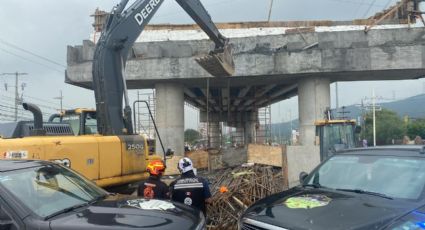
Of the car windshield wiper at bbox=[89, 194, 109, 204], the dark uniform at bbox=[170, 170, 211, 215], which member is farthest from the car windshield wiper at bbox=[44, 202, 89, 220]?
the dark uniform at bbox=[170, 170, 211, 215]

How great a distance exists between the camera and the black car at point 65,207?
14.3 feet

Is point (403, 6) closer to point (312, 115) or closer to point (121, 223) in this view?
point (312, 115)

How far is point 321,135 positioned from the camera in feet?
63.5

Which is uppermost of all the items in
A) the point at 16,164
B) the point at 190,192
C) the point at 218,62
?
the point at 218,62

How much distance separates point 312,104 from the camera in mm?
24578

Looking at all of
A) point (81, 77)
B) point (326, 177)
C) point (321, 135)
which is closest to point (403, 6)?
point (321, 135)

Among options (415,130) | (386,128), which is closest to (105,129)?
(415,130)

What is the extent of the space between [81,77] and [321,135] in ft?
38.5

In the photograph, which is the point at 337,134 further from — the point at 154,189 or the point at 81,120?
the point at 154,189

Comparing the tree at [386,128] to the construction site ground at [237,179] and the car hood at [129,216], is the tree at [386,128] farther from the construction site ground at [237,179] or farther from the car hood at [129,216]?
the car hood at [129,216]

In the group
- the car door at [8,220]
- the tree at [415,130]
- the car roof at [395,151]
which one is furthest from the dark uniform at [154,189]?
the tree at [415,130]

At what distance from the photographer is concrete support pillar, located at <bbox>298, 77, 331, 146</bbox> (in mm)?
24266

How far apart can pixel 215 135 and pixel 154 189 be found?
3980 centimetres

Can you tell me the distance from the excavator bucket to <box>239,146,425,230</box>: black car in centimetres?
885
